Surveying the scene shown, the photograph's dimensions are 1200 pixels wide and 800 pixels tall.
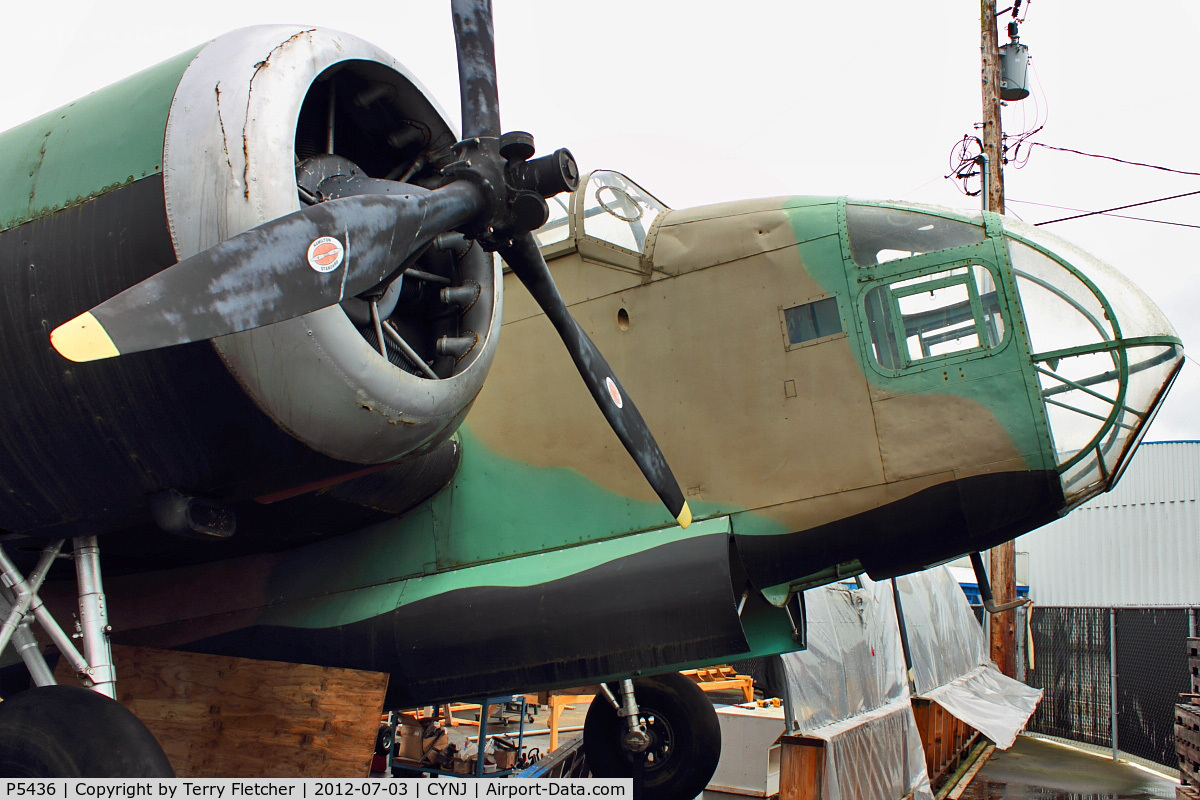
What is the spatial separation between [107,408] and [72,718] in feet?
3.69

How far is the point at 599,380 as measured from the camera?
3.82 m

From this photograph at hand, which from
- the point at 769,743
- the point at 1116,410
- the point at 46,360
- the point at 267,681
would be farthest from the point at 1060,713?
the point at 46,360

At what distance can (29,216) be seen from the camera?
343cm

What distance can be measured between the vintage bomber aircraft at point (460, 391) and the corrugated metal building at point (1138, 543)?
2024 cm

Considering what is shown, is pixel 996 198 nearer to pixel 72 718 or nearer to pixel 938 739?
pixel 938 739

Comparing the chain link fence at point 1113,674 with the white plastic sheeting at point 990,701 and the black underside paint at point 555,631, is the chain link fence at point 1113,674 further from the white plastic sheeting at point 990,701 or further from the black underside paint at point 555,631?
the black underside paint at point 555,631

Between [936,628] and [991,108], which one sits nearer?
[936,628]

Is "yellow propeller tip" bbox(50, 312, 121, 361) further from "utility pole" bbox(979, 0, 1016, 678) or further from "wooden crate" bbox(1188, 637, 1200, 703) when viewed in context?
"utility pole" bbox(979, 0, 1016, 678)

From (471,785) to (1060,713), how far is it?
16068 mm

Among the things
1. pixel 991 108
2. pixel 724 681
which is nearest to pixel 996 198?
pixel 991 108

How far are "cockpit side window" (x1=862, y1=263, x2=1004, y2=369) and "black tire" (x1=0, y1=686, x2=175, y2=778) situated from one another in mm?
3437

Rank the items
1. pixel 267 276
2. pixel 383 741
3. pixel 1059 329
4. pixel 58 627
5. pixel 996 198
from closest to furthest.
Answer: pixel 267 276
pixel 58 627
pixel 1059 329
pixel 383 741
pixel 996 198

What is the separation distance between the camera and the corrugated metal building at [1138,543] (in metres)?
21.7

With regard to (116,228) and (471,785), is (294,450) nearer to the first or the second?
(116,228)
